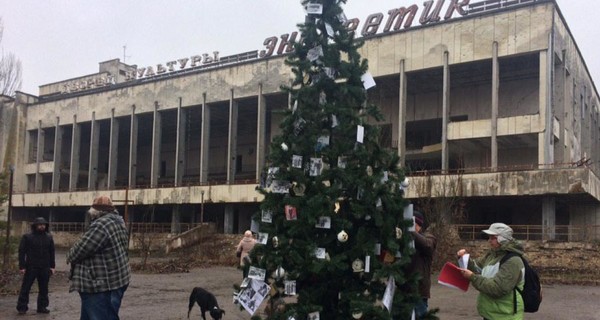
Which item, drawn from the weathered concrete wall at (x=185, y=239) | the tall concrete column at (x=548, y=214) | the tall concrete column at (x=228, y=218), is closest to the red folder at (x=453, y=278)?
the tall concrete column at (x=548, y=214)

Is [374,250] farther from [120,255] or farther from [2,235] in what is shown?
[2,235]

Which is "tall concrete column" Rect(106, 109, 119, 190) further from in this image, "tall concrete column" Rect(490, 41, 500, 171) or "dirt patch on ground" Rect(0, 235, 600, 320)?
"tall concrete column" Rect(490, 41, 500, 171)

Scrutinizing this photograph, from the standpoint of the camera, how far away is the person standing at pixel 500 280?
5047 mm

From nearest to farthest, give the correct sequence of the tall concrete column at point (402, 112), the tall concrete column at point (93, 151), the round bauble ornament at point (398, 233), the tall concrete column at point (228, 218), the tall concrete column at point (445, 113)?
the round bauble ornament at point (398, 233) → the tall concrete column at point (445, 113) → the tall concrete column at point (402, 112) → the tall concrete column at point (228, 218) → the tall concrete column at point (93, 151)

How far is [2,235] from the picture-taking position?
14414 mm

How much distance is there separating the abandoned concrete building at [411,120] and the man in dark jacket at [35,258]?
42.7 feet

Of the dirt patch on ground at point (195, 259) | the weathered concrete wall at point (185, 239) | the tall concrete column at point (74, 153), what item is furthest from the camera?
the tall concrete column at point (74, 153)

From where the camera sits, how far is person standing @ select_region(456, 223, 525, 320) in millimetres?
5047

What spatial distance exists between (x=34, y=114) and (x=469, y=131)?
46753 millimetres

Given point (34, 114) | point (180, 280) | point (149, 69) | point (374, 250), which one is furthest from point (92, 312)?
point (34, 114)

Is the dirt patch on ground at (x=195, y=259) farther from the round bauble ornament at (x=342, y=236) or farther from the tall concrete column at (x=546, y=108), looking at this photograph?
the tall concrete column at (x=546, y=108)

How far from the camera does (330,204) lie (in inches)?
211

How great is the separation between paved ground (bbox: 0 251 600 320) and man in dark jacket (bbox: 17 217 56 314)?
0.56 m

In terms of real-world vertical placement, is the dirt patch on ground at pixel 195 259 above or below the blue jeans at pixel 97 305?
below
